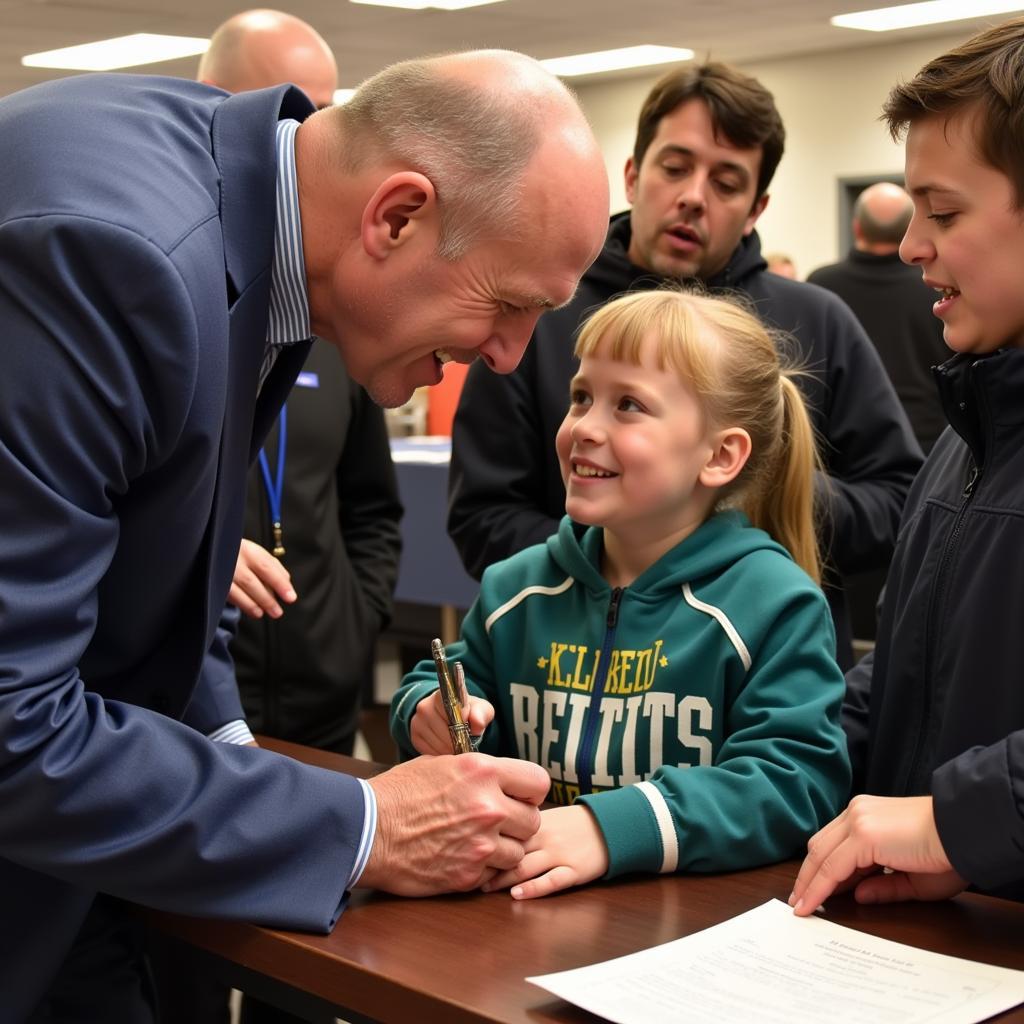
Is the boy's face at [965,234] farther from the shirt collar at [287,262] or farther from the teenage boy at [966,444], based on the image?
the shirt collar at [287,262]

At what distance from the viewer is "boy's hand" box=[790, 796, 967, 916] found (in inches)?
50.2

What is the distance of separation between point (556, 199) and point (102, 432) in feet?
1.74

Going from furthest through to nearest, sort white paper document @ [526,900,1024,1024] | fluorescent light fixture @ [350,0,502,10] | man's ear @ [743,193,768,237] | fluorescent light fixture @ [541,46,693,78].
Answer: fluorescent light fixture @ [541,46,693,78]
fluorescent light fixture @ [350,0,502,10]
man's ear @ [743,193,768,237]
white paper document @ [526,900,1024,1024]

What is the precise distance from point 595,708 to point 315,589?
120cm

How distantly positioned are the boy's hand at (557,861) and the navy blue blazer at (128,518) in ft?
0.57

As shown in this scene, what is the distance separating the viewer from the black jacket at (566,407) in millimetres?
2463

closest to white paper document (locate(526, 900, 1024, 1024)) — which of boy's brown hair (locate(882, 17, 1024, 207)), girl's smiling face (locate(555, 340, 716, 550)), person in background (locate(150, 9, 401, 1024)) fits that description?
girl's smiling face (locate(555, 340, 716, 550))

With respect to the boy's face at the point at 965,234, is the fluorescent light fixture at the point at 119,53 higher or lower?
higher

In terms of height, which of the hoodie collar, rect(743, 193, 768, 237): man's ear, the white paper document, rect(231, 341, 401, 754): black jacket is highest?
rect(743, 193, 768, 237): man's ear

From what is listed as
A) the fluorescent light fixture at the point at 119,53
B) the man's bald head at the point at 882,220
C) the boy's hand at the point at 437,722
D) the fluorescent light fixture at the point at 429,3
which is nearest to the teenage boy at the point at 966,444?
the boy's hand at the point at 437,722

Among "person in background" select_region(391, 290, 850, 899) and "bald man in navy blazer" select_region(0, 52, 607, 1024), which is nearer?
"bald man in navy blazer" select_region(0, 52, 607, 1024)

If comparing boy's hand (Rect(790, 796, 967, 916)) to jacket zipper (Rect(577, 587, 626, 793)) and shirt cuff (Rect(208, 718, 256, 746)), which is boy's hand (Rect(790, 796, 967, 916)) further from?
shirt cuff (Rect(208, 718, 256, 746))

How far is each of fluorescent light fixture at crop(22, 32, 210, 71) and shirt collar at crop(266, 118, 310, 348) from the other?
9809mm

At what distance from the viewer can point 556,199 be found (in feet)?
4.71
